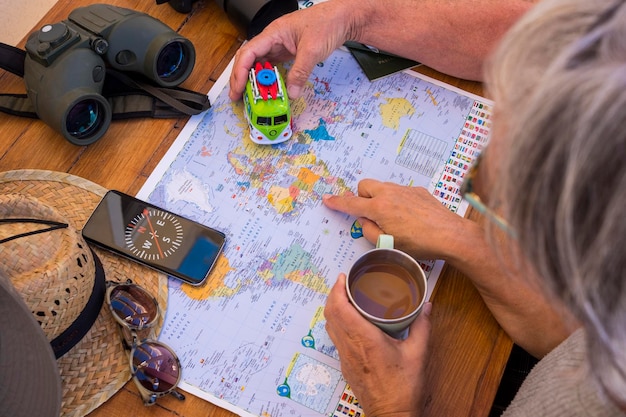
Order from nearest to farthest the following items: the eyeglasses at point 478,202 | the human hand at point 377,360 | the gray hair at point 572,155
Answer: the gray hair at point 572,155 → the eyeglasses at point 478,202 → the human hand at point 377,360

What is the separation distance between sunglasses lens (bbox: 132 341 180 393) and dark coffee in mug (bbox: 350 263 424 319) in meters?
0.29

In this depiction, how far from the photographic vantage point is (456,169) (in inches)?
42.7

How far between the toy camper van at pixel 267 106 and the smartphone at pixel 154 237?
0.64 ft

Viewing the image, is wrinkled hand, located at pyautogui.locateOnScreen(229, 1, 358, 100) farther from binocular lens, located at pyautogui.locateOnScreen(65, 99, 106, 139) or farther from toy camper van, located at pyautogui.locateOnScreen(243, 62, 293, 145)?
binocular lens, located at pyautogui.locateOnScreen(65, 99, 106, 139)

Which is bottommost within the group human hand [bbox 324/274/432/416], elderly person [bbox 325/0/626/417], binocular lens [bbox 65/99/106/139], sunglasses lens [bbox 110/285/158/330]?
human hand [bbox 324/274/432/416]

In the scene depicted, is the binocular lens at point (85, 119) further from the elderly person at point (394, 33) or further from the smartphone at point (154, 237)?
the elderly person at point (394, 33)

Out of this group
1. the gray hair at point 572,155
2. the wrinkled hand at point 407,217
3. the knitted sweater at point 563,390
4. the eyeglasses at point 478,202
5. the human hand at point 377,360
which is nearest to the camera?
the gray hair at point 572,155

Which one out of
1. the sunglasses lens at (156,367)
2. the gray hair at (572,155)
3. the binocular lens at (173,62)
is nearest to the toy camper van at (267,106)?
the binocular lens at (173,62)

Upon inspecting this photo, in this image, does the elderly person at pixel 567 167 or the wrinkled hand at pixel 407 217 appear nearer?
the elderly person at pixel 567 167

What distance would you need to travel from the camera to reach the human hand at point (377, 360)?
2.81ft

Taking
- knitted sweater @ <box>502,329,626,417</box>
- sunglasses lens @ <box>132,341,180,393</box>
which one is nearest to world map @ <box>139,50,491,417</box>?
sunglasses lens @ <box>132,341,180,393</box>

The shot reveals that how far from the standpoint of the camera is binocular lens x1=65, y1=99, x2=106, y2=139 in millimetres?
1024

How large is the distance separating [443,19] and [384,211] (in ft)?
1.36

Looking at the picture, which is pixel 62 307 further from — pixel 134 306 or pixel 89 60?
pixel 89 60
